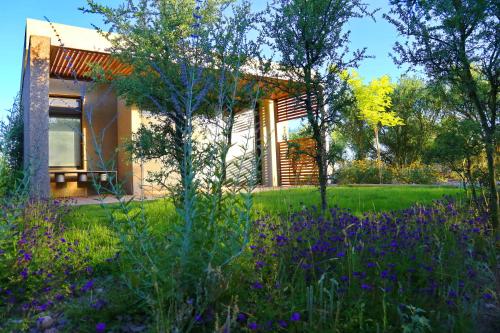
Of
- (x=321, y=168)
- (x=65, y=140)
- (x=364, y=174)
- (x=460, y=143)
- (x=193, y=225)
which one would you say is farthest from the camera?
(x=364, y=174)

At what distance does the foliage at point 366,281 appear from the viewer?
67.4 inches

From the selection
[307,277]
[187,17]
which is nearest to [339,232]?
[307,277]

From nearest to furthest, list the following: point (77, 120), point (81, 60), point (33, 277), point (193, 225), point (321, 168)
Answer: point (193, 225) < point (33, 277) < point (321, 168) < point (81, 60) < point (77, 120)

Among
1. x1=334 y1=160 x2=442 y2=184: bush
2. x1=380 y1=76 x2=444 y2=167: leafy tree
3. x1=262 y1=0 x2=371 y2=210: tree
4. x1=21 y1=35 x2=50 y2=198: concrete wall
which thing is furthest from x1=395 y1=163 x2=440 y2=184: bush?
x1=21 y1=35 x2=50 y2=198: concrete wall

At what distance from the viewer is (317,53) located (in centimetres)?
443

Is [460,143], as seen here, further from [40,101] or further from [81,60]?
[81,60]

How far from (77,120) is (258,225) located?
1045 centimetres

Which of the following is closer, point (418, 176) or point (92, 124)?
point (92, 124)

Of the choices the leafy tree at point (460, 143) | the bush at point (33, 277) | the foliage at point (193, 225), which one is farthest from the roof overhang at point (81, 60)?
the leafy tree at point (460, 143)

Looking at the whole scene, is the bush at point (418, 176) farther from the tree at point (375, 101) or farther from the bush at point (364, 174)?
Result: the tree at point (375, 101)

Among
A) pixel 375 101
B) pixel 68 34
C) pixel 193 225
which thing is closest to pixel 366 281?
pixel 193 225

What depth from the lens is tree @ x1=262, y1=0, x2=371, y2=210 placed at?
14.2 feet

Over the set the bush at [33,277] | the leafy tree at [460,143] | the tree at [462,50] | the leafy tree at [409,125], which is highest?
the leafy tree at [409,125]

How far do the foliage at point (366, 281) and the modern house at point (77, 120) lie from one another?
231 cm
